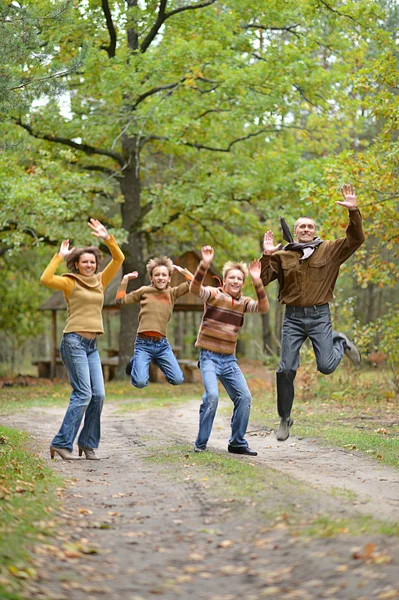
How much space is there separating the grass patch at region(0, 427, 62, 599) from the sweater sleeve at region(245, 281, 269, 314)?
2704 mm

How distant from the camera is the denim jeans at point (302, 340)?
899 cm

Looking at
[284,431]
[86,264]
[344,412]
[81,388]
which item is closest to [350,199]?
[284,431]

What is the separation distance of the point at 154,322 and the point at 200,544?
4562 mm

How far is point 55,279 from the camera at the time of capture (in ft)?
28.3

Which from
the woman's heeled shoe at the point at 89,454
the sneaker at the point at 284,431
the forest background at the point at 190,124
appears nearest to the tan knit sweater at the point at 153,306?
the woman's heeled shoe at the point at 89,454

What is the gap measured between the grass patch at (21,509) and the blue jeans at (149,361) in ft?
4.88

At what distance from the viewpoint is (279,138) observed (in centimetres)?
2439

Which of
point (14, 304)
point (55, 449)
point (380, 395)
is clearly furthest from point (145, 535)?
point (14, 304)

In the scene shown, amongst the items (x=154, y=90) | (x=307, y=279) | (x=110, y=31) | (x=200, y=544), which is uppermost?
(x=110, y=31)

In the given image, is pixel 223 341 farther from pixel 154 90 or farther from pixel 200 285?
pixel 154 90

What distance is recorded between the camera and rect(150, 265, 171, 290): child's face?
9.73 meters

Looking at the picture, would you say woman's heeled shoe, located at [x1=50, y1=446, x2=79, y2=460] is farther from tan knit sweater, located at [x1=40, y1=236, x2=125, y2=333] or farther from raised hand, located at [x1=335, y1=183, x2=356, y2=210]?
raised hand, located at [x1=335, y1=183, x2=356, y2=210]

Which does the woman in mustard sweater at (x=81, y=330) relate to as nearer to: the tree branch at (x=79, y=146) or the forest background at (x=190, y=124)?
the forest background at (x=190, y=124)

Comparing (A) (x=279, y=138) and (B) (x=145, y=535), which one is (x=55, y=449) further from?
(A) (x=279, y=138)
